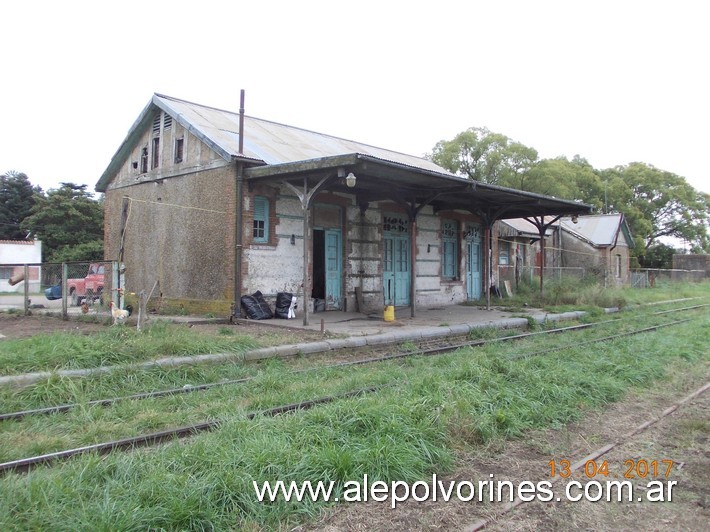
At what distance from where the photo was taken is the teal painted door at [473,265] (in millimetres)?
20703

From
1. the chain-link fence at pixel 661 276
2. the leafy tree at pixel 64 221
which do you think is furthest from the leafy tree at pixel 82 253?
the chain-link fence at pixel 661 276

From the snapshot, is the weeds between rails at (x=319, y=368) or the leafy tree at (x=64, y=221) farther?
the leafy tree at (x=64, y=221)

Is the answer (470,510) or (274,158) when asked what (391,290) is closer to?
(274,158)

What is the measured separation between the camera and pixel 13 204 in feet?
149

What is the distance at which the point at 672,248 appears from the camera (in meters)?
49.0

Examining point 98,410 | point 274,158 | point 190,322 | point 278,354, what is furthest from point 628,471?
point 274,158

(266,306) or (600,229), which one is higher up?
(600,229)

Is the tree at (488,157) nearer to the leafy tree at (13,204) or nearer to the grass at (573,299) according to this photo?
the grass at (573,299)

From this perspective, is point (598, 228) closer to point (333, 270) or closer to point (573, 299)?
point (573, 299)

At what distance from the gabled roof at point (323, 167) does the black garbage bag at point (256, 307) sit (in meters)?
2.80

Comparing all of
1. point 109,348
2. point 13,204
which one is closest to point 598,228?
point 109,348

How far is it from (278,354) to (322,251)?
6386 millimetres

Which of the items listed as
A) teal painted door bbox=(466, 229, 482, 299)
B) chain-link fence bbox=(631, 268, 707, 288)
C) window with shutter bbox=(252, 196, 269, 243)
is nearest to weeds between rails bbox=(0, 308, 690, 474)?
window with shutter bbox=(252, 196, 269, 243)

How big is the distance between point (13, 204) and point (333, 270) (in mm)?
41543
